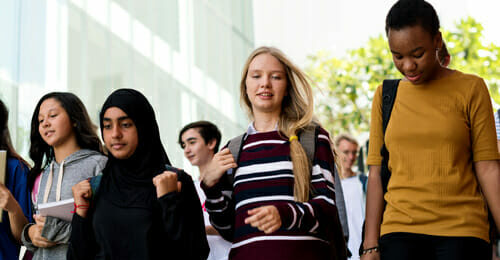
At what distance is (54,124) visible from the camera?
3.34m

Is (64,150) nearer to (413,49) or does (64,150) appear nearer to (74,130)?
(74,130)

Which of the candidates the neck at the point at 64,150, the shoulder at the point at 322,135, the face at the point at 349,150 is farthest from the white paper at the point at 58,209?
the face at the point at 349,150

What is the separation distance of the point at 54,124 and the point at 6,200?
1.64ft

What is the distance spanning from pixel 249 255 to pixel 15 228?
5.01 feet

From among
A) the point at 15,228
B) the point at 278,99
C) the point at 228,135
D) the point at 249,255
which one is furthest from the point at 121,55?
the point at 249,255

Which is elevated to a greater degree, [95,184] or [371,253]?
[95,184]

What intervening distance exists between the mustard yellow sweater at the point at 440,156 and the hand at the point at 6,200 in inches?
79.9

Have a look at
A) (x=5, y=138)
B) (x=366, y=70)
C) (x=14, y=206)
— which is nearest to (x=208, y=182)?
(x=14, y=206)

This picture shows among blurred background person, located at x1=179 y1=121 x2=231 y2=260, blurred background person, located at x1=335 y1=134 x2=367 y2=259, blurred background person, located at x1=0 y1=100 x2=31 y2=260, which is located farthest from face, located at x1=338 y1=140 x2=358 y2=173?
blurred background person, located at x1=0 y1=100 x2=31 y2=260

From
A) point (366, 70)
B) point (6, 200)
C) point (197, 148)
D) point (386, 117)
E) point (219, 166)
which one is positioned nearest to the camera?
point (386, 117)

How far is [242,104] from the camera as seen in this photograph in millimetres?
3154

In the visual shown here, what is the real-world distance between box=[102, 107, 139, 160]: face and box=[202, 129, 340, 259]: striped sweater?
462mm

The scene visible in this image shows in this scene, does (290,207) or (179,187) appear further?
(179,187)

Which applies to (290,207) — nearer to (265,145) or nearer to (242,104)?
(265,145)
